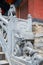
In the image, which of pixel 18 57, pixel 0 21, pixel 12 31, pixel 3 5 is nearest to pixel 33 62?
pixel 18 57

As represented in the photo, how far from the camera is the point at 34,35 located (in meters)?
7.16

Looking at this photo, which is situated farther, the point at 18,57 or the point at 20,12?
the point at 20,12

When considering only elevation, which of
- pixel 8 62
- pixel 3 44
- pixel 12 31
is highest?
pixel 12 31

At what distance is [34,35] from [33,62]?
3.48 m

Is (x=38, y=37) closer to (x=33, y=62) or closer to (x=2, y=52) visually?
(x=2, y=52)


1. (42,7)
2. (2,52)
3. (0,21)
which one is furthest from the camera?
(42,7)

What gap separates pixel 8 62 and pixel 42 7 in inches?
223

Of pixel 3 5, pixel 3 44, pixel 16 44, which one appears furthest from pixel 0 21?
pixel 3 5

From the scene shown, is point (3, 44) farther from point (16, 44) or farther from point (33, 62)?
point (33, 62)

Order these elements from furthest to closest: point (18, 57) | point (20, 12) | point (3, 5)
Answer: point (3, 5), point (20, 12), point (18, 57)

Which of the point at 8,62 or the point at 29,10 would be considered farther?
the point at 29,10

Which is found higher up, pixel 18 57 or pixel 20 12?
pixel 20 12

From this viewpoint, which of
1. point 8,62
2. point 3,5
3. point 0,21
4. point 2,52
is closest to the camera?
point 8,62

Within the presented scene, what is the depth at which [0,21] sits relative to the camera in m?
6.07
